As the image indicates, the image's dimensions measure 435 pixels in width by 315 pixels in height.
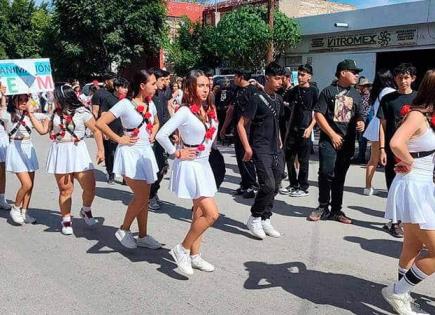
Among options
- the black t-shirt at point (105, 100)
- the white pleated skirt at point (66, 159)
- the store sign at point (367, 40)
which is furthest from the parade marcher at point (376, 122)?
the store sign at point (367, 40)

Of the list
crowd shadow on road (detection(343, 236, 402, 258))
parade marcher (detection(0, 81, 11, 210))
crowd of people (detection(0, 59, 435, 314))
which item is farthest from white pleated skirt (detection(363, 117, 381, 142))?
parade marcher (detection(0, 81, 11, 210))

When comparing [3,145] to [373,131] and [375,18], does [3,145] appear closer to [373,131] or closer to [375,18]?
[373,131]

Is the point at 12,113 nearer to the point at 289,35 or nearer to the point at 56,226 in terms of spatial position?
the point at 56,226

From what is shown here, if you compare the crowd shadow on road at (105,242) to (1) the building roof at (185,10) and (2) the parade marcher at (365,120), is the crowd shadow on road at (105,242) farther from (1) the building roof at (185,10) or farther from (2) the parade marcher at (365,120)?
(1) the building roof at (185,10)

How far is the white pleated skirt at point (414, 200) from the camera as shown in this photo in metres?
3.29

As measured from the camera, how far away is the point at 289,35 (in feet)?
72.4

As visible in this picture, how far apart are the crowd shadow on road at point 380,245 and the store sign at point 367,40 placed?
14.4 meters

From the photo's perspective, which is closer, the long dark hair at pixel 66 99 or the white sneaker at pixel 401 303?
the white sneaker at pixel 401 303

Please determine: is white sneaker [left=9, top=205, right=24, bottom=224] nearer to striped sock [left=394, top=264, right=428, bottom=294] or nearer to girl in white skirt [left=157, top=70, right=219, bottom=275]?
girl in white skirt [left=157, top=70, right=219, bottom=275]

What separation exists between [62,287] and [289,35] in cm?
1965

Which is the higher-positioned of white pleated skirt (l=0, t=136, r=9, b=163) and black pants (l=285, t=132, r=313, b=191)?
white pleated skirt (l=0, t=136, r=9, b=163)

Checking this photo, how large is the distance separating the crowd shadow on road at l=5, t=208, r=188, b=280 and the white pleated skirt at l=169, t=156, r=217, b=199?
812 mm

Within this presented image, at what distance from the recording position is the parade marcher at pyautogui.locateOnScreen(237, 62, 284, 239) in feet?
18.2

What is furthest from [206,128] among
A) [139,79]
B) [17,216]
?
[17,216]
